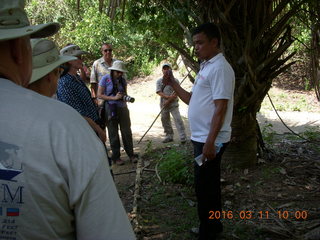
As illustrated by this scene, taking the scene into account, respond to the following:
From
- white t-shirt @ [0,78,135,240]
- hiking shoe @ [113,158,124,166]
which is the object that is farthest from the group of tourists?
hiking shoe @ [113,158,124,166]

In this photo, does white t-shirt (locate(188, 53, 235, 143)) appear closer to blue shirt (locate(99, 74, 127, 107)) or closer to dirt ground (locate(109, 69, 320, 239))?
dirt ground (locate(109, 69, 320, 239))

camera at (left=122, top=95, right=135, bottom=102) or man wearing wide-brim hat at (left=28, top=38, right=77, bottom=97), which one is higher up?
man wearing wide-brim hat at (left=28, top=38, right=77, bottom=97)

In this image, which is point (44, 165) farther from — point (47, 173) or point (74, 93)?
point (74, 93)

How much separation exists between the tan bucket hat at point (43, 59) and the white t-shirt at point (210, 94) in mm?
1182

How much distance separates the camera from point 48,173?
0.93m

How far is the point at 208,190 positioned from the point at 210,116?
26.2 inches

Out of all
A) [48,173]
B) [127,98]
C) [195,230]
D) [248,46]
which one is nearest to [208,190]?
[195,230]

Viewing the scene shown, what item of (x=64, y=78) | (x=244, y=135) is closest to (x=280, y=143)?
(x=244, y=135)

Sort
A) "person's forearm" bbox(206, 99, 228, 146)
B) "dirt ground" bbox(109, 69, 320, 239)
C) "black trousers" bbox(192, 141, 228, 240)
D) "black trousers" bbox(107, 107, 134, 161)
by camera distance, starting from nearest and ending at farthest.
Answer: "person's forearm" bbox(206, 99, 228, 146) < "black trousers" bbox(192, 141, 228, 240) < "dirt ground" bbox(109, 69, 320, 239) < "black trousers" bbox(107, 107, 134, 161)

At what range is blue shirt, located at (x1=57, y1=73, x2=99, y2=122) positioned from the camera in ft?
11.5

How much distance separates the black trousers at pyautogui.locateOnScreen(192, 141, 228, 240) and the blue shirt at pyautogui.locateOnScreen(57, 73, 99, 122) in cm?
131

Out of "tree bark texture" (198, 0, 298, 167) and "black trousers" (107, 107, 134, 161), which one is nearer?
"tree bark texture" (198, 0, 298, 167)

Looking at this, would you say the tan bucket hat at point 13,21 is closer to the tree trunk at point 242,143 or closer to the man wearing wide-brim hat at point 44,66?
the man wearing wide-brim hat at point 44,66

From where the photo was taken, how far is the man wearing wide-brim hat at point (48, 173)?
928 mm
